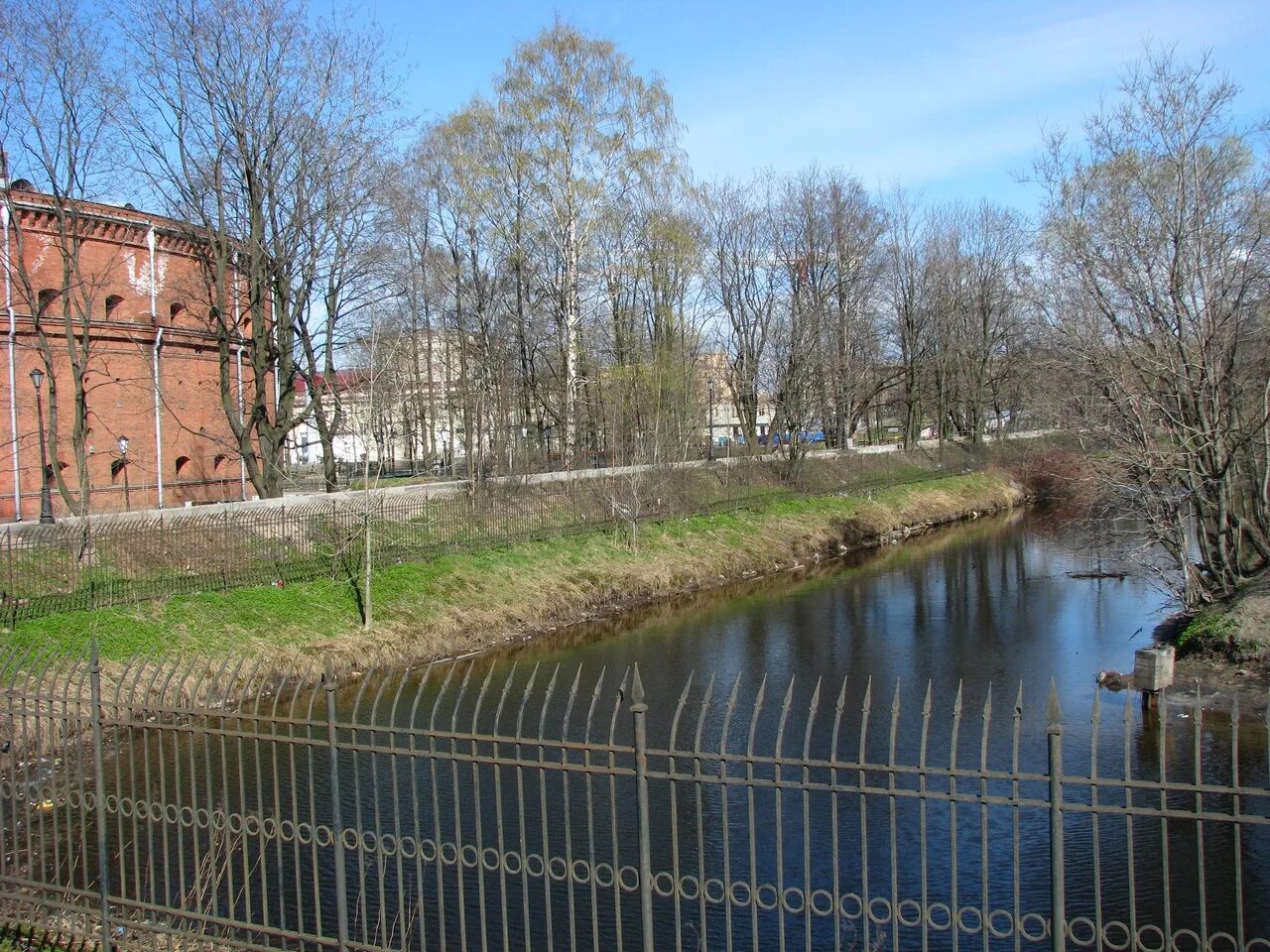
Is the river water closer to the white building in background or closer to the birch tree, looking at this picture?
the birch tree

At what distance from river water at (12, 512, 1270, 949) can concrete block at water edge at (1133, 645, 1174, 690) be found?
1.54 ft

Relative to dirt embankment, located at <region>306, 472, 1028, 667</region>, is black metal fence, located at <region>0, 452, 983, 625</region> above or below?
above

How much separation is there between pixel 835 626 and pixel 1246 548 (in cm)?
668

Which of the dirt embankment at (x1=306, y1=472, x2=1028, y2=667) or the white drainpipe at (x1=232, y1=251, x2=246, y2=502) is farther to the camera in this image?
the white drainpipe at (x1=232, y1=251, x2=246, y2=502)

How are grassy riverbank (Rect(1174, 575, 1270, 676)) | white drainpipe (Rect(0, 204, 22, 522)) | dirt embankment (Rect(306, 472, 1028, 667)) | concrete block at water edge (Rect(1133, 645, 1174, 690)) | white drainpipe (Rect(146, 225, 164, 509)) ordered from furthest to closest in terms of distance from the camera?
white drainpipe (Rect(146, 225, 164, 509))
white drainpipe (Rect(0, 204, 22, 522))
dirt embankment (Rect(306, 472, 1028, 667))
grassy riverbank (Rect(1174, 575, 1270, 676))
concrete block at water edge (Rect(1133, 645, 1174, 690))

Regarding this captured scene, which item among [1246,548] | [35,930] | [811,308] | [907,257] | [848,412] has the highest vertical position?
[907,257]

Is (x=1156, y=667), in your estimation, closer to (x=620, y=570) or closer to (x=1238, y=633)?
(x=1238, y=633)

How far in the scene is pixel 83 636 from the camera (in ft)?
44.2

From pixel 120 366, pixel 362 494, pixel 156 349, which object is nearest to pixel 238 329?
pixel 156 349

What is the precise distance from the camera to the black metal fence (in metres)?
14.6

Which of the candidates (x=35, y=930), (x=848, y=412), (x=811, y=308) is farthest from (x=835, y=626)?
(x=848, y=412)

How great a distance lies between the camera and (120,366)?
2552 cm

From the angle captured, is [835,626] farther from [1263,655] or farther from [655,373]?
[655,373]

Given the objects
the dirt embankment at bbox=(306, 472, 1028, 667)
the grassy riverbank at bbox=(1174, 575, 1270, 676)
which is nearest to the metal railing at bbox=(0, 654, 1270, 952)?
the grassy riverbank at bbox=(1174, 575, 1270, 676)
